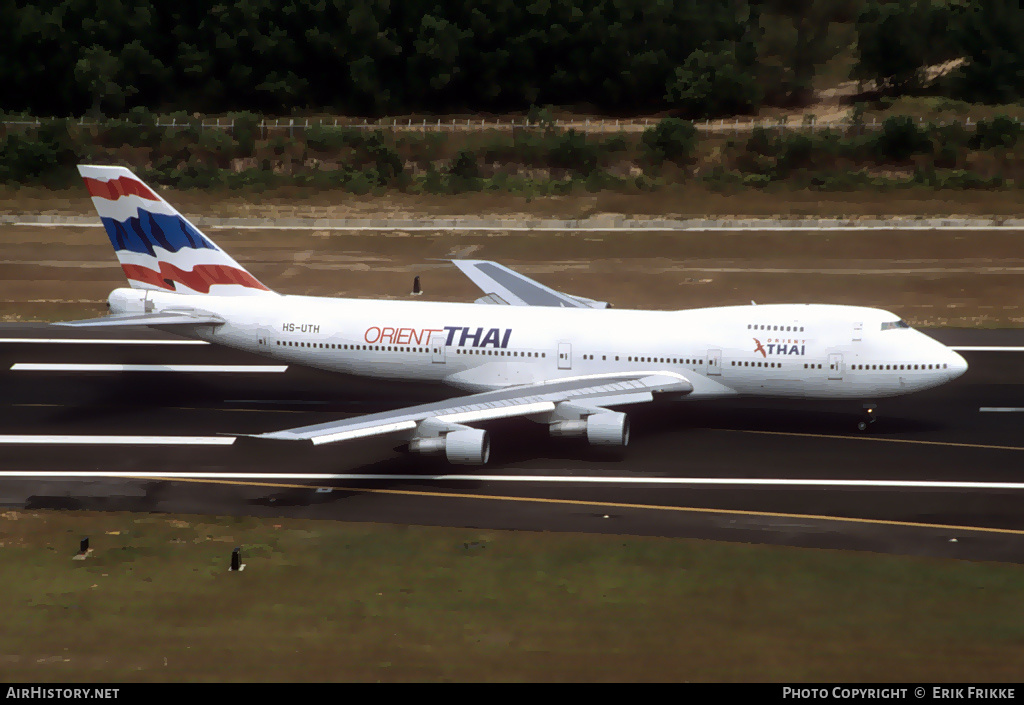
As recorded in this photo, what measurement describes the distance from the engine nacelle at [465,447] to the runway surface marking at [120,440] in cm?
1004

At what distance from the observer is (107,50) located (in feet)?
461

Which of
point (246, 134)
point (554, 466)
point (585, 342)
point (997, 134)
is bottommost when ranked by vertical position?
point (554, 466)

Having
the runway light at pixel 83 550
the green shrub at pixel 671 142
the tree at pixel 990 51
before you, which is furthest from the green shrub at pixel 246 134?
the tree at pixel 990 51

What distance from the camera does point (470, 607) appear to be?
105ft

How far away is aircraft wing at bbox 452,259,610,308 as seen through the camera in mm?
55344

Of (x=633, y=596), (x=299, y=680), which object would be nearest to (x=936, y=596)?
(x=633, y=596)

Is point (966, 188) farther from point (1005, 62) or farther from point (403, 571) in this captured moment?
point (403, 571)

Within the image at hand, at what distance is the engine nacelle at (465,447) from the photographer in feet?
134

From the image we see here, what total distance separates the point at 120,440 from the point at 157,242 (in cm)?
900

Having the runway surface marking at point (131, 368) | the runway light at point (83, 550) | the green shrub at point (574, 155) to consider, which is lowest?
the runway light at point (83, 550)

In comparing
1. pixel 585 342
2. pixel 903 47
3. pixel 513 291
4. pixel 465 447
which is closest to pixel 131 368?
pixel 513 291

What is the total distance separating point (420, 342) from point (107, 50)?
10888 cm

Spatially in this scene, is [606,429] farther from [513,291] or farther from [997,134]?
[997,134]

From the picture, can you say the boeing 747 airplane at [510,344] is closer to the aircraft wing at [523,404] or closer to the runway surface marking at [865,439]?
the aircraft wing at [523,404]
